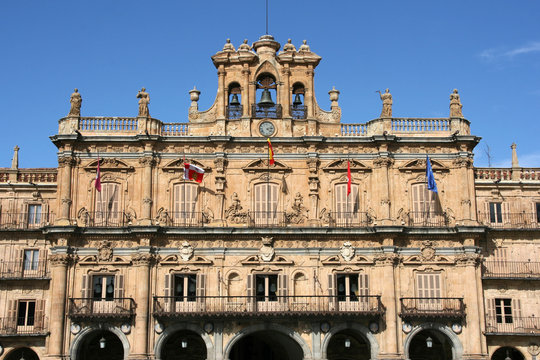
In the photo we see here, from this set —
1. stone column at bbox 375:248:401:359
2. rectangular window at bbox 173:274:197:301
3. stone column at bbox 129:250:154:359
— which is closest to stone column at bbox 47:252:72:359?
stone column at bbox 129:250:154:359

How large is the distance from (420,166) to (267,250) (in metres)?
11.5

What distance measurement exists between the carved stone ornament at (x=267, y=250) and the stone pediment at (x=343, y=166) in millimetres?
6103

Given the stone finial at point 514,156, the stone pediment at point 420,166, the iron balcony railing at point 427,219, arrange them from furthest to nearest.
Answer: the stone finial at point 514,156, the stone pediment at point 420,166, the iron balcony railing at point 427,219

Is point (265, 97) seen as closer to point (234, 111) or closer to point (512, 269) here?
point (234, 111)

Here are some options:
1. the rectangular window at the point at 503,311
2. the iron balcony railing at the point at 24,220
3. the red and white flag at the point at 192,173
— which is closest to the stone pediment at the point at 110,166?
the red and white flag at the point at 192,173

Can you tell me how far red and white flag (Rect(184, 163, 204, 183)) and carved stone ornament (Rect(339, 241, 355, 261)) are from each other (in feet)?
33.1

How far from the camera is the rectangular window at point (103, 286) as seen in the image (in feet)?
154

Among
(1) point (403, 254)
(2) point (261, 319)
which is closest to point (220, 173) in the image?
(2) point (261, 319)

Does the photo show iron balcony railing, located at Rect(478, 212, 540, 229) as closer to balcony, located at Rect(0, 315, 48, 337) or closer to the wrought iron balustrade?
the wrought iron balustrade

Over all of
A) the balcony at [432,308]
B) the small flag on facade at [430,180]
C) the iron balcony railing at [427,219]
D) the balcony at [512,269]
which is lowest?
the balcony at [432,308]

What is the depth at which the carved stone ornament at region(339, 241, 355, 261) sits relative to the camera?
47.3m

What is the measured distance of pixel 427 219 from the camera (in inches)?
1902

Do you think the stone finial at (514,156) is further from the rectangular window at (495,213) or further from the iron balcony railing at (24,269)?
the iron balcony railing at (24,269)

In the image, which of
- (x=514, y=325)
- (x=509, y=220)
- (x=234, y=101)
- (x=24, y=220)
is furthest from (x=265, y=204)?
(x=514, y=325)
